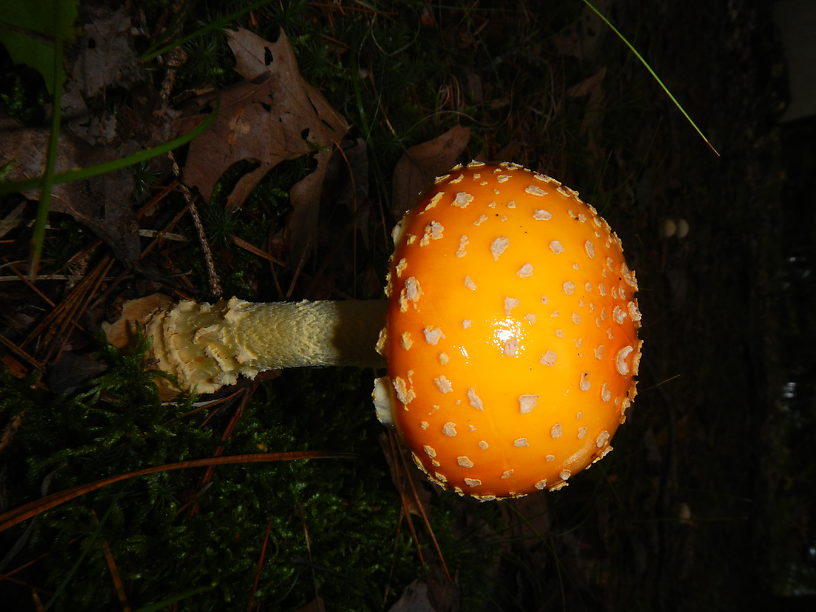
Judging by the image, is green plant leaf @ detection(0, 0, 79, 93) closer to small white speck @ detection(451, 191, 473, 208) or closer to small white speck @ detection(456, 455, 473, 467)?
small white speck @ detection(451, 191, 473, 208)

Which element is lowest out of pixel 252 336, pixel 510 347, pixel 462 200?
pixel 252 336

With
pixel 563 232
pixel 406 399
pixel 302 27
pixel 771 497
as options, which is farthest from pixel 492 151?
pixel 771 497

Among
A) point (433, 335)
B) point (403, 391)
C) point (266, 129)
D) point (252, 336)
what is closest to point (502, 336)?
point (433, 335)

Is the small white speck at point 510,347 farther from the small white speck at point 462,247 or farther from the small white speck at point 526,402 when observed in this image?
the small white speck at point 462,247

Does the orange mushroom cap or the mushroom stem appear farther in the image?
the mushroom stem

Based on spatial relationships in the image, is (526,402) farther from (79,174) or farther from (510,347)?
(79,174)

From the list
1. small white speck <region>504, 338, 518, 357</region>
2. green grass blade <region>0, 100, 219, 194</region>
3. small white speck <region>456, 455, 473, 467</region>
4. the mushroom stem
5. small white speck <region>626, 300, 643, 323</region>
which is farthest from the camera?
the mushroom stem

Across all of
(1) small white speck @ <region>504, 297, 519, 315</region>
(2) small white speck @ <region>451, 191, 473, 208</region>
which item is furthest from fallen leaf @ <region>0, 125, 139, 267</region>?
(1) small white speck @ <region>504, 297, 519, 315</region>
